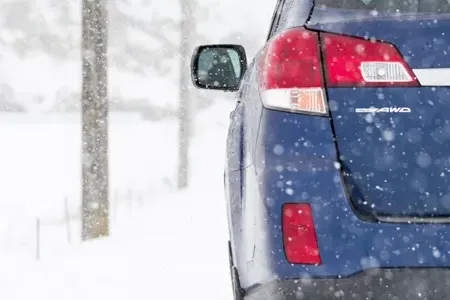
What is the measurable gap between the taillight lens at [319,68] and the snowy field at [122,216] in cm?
498

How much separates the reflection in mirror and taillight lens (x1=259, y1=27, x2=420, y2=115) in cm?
144

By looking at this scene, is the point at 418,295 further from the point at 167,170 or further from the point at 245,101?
the point at 167,170

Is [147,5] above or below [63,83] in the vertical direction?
above

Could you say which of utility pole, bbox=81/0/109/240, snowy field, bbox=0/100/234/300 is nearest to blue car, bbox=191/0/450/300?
snowy field, bbox=0/100/234/300

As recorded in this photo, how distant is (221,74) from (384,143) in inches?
68.8

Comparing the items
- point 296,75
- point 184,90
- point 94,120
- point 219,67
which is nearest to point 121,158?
point 184,90

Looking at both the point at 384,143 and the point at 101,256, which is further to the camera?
the point at 101,256

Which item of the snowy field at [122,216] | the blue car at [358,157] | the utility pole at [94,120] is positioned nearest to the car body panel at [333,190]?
the blue car at [358,157]

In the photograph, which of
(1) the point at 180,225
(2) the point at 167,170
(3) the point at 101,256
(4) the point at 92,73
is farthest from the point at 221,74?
(2) the point at 167,170

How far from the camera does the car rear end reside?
7.87 ft

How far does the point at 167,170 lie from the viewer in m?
30.8

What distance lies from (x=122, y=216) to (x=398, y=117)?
61.3ft

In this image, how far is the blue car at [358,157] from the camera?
240 centimetres

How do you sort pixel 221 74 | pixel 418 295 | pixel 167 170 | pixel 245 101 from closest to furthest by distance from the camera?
pixel 418 295 < pixel 245 101 < pixel 221 74 < pixel 167 170
